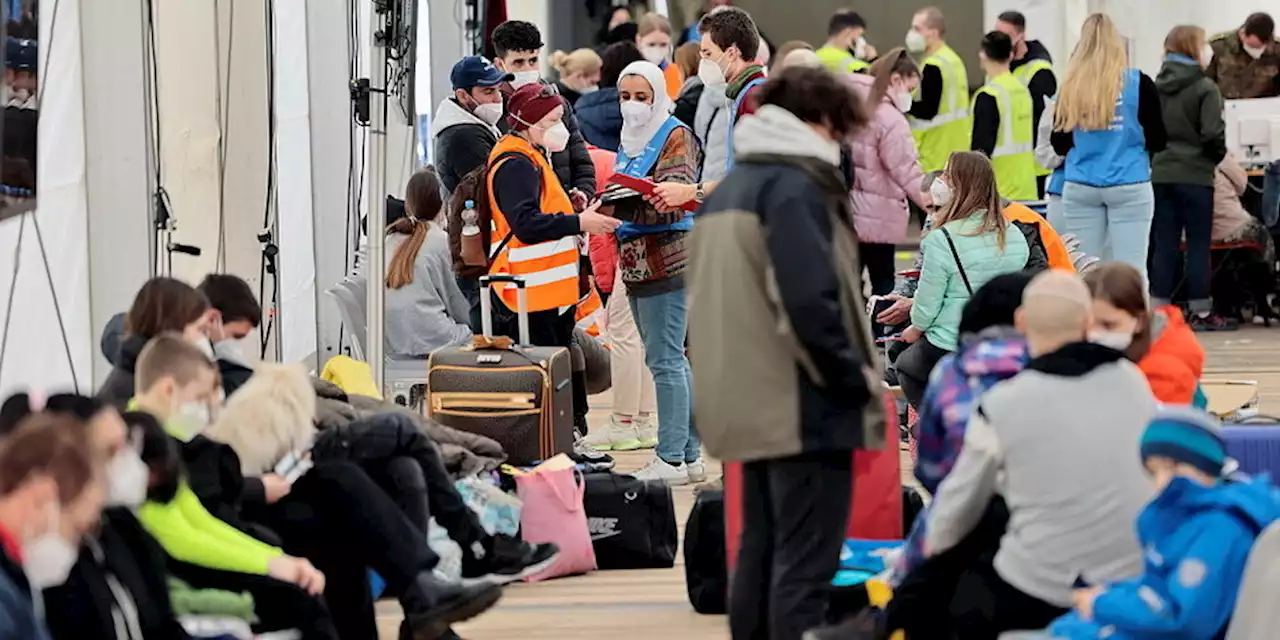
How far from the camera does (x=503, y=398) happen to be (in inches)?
235

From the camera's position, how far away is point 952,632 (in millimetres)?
3900

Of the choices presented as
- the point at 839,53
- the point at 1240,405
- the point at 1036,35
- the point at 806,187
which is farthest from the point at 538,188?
the point at 1036,35

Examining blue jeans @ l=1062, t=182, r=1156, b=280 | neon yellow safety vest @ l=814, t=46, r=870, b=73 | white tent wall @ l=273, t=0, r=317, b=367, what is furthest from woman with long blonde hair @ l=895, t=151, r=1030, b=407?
neon yellow safety vest @ l=814, t=46, r=870, b=73

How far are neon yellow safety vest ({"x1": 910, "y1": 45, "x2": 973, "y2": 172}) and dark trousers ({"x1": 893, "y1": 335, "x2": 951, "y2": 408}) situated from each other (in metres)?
4.69

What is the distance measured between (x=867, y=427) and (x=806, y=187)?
1.49 ft

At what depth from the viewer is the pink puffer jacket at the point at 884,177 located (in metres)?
7.90

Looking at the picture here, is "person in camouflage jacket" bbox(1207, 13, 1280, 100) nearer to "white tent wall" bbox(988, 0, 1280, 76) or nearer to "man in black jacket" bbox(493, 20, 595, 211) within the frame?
"white tent wall" bbox(988, 0, 1280, 76)

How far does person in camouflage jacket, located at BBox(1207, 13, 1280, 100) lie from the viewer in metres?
11.5

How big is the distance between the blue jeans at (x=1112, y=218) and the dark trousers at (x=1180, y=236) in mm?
1356

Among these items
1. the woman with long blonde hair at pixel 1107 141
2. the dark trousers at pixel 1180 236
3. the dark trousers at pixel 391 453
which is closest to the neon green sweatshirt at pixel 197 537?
the dark trousers at pixel 391 453

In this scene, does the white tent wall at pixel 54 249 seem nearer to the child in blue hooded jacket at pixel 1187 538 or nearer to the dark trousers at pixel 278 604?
the dark trousers at pixel 278 604

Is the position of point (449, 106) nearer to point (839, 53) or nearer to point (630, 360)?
point (630, 360)

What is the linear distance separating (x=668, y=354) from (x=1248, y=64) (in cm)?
624

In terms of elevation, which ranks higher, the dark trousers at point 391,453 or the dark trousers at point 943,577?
the dark trousers at point 391,453
